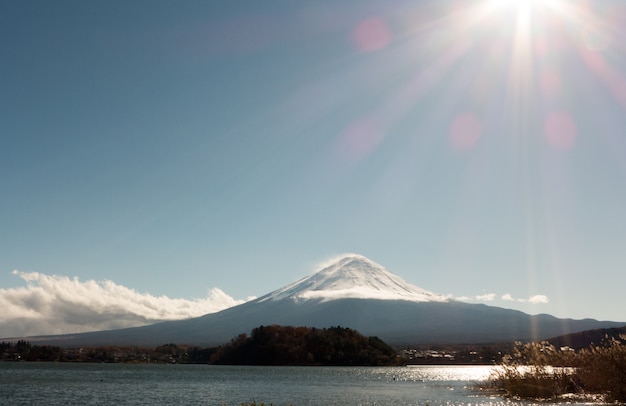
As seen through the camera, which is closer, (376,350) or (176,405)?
(176,405)

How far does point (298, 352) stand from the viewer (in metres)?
198

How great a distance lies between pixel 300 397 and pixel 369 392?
14256 millimetres

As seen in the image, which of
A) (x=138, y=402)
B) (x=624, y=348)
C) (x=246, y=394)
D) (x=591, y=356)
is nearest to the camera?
(x=624, y=348)

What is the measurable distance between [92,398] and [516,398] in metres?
48.4

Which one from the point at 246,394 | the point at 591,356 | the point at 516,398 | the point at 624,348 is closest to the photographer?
the point at 624,348

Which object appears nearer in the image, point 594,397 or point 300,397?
point 594,397

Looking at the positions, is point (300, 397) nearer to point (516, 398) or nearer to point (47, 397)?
point (516, 398)

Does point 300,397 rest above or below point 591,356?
below

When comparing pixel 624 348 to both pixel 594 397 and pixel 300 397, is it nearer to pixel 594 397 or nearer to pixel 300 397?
pixel 594 397

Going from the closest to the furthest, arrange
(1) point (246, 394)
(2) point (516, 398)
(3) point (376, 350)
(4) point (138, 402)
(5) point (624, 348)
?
(5) point (624, 348) → (2) point (516, 398) → (4) point (138, 402) → (1) point (246, 394) → (3) point (376, 350)

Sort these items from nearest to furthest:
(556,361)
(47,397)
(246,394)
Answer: (556,361) → (47,397) → (246,394)

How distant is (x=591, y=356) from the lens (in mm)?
40562

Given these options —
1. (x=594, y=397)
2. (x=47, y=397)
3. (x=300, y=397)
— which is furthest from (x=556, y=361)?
(x=47, y=397)

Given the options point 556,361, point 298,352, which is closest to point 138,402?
point 556,361
